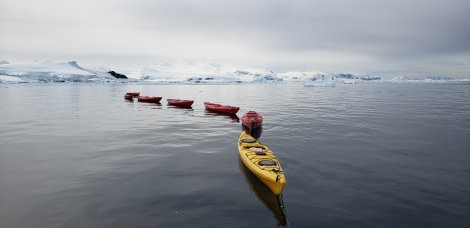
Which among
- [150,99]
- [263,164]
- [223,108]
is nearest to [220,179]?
[263,164]

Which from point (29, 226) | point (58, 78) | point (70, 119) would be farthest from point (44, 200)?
point (58, 78)

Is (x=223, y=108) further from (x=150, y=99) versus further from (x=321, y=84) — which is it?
(x=321, y=84)

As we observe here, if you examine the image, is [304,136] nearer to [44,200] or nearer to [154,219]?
[154,219]

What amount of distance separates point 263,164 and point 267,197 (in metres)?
1.29

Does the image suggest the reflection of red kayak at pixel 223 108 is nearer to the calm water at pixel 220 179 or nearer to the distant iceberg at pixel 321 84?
the calm water at pixel 220 179

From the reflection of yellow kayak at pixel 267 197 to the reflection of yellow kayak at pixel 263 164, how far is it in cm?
29

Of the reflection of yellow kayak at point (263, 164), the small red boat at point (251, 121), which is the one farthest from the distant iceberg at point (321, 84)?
the reflection of yellow kayak at point (263, 164)

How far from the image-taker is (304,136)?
17.2 m

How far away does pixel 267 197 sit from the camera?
8.53 metres

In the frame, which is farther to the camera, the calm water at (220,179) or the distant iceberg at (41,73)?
the distant iceberg at (41,73)

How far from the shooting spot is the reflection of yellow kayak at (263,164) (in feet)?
26.6

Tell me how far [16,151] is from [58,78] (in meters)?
134

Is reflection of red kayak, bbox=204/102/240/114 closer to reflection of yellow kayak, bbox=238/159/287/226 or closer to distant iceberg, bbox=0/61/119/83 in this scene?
reflection of yellow kayak, bbox=238/159/287/226

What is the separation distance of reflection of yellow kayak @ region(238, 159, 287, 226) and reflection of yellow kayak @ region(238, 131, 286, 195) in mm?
292
